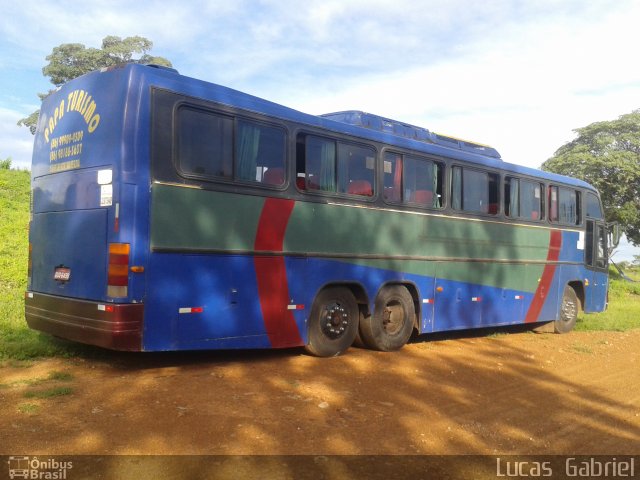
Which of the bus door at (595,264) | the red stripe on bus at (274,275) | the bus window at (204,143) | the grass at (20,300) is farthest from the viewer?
the bus door at (595,264)

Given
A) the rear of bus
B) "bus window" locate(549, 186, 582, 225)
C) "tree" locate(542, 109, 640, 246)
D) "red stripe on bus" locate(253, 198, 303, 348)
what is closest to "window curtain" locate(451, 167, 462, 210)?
"bus window" locate(549, 186, 582, 225)

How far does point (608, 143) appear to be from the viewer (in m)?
26.9

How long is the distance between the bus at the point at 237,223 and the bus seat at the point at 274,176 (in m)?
0.02

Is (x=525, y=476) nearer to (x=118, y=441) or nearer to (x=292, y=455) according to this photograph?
(x=292, y=455)

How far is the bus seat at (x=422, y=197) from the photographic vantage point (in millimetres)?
9195

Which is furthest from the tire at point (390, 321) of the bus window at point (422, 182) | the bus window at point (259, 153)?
the bus window at point (259, 153)

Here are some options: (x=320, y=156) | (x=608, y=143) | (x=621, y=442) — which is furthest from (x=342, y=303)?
(x=608, y=143)

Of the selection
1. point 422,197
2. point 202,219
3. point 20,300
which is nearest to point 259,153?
point 202,219

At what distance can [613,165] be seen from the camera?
1007 inches

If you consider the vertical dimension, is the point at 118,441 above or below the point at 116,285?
below

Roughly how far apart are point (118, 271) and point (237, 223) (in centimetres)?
147

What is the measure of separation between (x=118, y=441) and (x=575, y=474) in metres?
3.42

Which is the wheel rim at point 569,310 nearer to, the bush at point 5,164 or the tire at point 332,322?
the tire at point 332,322

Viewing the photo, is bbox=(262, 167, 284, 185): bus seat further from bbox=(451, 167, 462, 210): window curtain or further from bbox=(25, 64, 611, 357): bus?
bbox=(451, 167, 462, 210): window curtain
